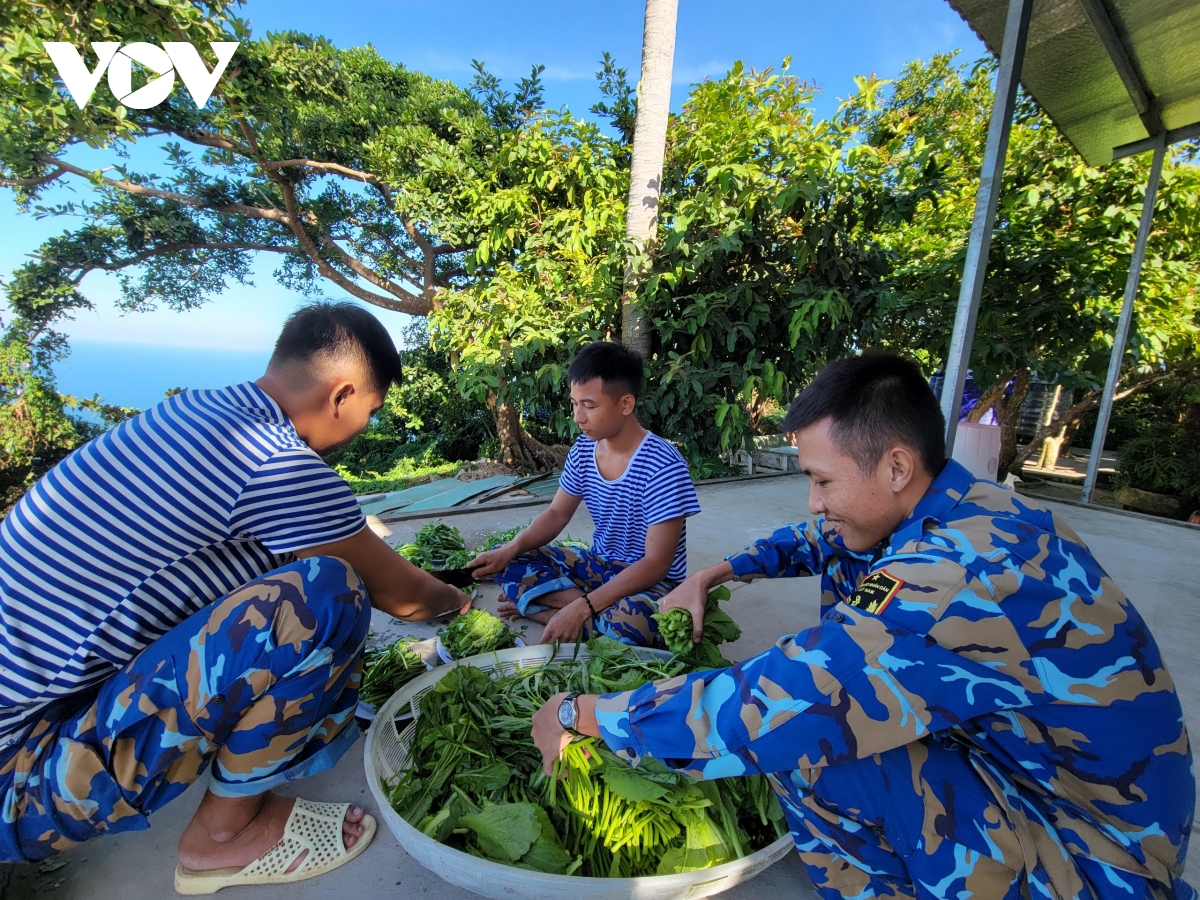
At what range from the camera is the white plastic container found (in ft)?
16.2

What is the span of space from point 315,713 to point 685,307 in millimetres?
4253

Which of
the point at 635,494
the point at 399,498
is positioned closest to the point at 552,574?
the point at 635,494

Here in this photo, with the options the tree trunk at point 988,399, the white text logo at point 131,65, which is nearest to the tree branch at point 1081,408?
the tree trunk at point 988,399

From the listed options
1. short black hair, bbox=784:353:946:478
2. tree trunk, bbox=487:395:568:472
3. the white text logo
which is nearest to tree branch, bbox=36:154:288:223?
the white text logo

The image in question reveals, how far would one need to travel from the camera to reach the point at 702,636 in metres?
1.96

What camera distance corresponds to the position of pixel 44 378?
8141 millimetres

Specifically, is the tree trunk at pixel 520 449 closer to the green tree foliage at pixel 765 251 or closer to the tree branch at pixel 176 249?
the green tree foliage at pixel 765 251

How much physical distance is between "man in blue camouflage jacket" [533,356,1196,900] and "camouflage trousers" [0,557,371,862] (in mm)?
697

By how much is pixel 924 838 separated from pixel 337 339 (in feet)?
5.27

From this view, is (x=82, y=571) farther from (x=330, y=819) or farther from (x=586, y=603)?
(x=586, y=603)

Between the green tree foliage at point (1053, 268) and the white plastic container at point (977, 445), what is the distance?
0.42 metres

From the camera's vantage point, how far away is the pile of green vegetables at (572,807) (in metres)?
1.26

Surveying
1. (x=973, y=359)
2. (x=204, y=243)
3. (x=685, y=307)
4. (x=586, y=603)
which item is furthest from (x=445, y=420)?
(x=586, y=603)

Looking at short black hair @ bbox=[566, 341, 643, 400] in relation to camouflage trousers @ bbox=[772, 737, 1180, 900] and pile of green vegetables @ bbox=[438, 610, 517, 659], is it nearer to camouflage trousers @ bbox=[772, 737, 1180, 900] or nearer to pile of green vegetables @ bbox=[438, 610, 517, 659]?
pile of green vegetables @ bbox=[438, 610, 517, 659]
